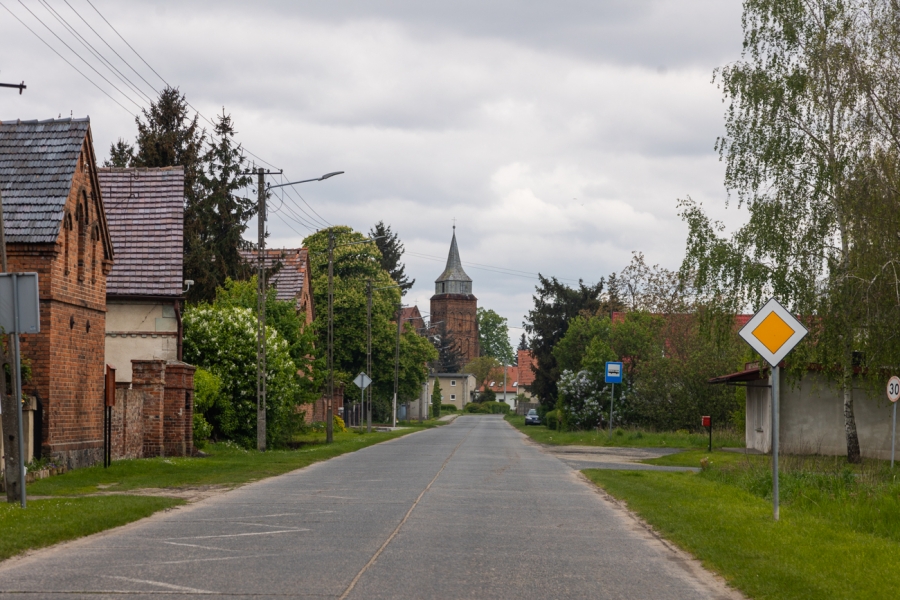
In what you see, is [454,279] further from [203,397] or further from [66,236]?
[66,236]

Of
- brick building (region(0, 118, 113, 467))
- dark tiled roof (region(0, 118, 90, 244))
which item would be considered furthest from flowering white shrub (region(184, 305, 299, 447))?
dark tiled roof (region(0, 118, 90, 244))

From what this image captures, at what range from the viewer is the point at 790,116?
110 feet

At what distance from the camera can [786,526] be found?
42.4 feet

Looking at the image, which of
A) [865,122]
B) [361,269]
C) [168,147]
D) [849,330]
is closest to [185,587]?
[849,330]

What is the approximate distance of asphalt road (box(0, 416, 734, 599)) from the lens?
8883 mm

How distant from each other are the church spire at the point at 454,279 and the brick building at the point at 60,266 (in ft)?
475

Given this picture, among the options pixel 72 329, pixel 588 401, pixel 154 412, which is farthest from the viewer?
pixel 588 401

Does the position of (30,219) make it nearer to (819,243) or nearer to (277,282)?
(819,243)

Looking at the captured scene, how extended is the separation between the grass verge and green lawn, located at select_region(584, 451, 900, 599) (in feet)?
22.7

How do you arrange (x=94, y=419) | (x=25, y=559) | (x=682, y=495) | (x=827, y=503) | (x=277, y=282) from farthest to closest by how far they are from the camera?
(x=277, y=282), (x=94, y=419), (x=682, y=495), (x=827, y=503), (x=25, y=559)

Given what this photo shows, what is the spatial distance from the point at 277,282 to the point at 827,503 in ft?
152

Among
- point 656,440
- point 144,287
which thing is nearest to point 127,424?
point 144,287

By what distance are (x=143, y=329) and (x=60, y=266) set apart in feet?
29.2

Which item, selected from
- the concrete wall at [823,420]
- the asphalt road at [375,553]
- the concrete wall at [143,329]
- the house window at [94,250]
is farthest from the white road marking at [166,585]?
the concrete wall at [823,420]
